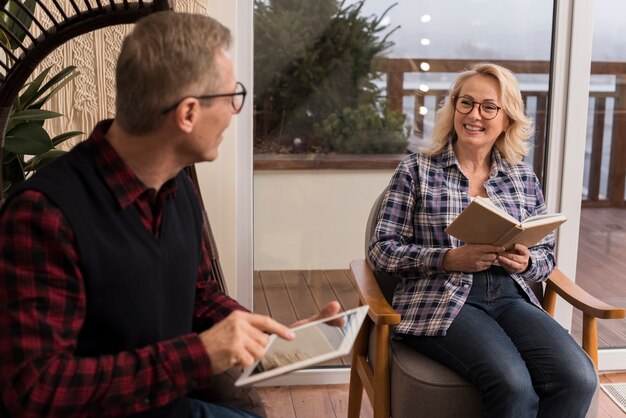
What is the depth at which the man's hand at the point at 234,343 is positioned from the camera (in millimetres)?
1357

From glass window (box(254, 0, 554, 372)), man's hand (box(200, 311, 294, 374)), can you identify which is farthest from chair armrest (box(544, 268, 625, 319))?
man's hand (box(200, 311, 294, 374))

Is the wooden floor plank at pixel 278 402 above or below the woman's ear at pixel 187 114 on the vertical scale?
below

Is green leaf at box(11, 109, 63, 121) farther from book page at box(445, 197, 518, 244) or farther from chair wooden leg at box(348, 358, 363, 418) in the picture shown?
chair wooden leg at box(348, 358, 363, 418)

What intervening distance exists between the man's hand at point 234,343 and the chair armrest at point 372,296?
829 millimetres

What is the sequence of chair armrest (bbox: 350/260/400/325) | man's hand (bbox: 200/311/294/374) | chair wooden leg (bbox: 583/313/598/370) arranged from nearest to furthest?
man's hand (bbox: 200/311/294/374)
chair armrest (bbox: 350/260/400/325)
chair wooden leg (bbox: 583/313/598/370)

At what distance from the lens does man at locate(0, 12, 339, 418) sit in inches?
49.8

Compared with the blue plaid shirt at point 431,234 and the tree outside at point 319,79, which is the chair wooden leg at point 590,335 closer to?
the blue plaid shirt at point 431,234

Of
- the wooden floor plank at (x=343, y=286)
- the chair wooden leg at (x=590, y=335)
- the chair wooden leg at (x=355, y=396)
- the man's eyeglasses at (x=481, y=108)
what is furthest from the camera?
the wooden floor plank at (x=343, y=286)

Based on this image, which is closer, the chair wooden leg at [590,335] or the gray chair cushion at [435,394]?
the gray chair cushion at [435,394]

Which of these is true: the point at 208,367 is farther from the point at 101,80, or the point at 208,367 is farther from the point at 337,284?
the point at 337,284

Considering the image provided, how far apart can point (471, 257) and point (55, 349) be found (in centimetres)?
132

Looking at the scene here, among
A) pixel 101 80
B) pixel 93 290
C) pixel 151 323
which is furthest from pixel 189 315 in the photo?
pixel 101 80

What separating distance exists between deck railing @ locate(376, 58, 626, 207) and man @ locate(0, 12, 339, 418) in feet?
5.50

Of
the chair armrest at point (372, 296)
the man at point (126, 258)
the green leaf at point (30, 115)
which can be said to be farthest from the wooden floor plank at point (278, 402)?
the man at point (126, 258)
